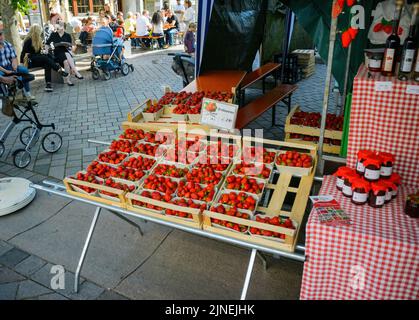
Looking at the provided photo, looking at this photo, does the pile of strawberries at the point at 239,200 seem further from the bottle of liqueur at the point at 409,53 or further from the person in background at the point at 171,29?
the person in background at the point at 171,29

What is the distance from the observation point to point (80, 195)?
2943 millimetres

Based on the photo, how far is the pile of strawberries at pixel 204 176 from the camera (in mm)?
2906

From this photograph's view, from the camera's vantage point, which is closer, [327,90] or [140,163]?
[327,90]

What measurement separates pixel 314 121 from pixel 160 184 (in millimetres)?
2258

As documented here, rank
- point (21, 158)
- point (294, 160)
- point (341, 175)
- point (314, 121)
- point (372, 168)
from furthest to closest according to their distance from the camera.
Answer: point (21, 158), point (314, 121), point (294, 160), point (341, 175), point (372, 168)

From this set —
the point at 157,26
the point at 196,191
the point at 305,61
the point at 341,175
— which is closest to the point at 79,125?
the point at 196,191

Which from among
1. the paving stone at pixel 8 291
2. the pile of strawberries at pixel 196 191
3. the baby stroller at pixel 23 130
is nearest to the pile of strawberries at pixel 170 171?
the pile of strawberries at pixel 196 191

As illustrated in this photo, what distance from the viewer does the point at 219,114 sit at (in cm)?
352

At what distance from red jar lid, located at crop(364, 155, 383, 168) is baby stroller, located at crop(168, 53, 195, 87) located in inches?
228

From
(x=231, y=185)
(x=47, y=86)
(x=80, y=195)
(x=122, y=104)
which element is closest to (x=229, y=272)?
(x=231, y=185)

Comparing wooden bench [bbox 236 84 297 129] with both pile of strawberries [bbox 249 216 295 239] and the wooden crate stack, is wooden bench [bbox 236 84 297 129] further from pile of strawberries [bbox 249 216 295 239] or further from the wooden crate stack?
the wooden crate stack

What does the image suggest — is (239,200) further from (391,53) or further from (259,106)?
(259,106)

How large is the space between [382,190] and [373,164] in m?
0.17

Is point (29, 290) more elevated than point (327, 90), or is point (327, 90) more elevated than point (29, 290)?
point (327, 90)
